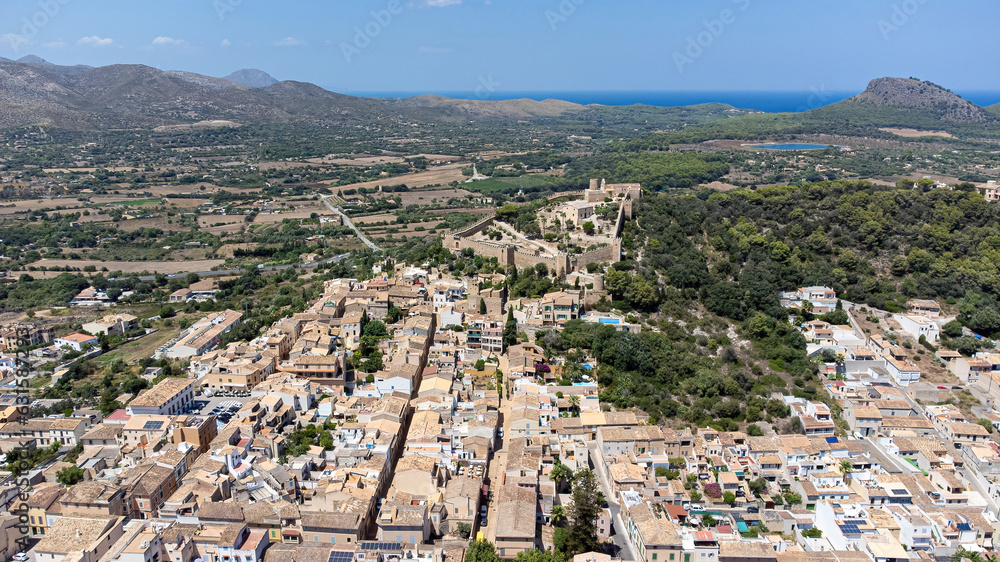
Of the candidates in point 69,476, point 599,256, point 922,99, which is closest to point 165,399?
point 69,476

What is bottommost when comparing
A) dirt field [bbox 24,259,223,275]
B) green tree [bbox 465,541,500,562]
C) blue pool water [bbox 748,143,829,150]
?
dirt field [bbox 24,259,223,275]

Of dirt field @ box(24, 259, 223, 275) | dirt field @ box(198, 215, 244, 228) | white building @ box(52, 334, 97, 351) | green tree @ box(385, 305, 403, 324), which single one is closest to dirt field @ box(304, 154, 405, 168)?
dirt field @ box(198, 215, 244, 228)

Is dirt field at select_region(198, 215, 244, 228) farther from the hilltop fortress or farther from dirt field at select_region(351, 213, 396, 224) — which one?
the hilltop fortress

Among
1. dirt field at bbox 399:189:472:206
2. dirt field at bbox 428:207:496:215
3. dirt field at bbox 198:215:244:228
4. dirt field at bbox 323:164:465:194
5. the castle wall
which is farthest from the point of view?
dirt field at bbox 323:164:465:194

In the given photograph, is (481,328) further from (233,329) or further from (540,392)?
(233,329)

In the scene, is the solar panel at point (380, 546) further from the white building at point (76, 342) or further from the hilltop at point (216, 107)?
the hilltop at point (216, 107)
